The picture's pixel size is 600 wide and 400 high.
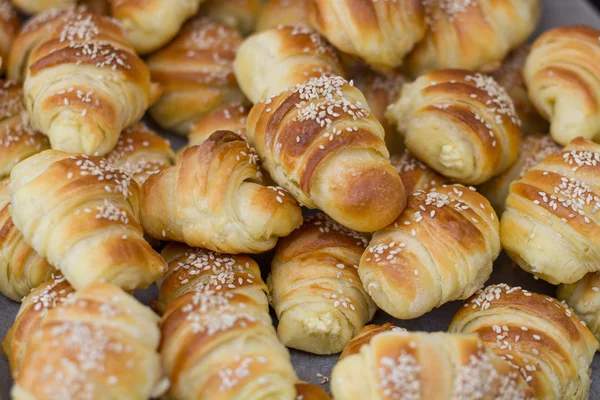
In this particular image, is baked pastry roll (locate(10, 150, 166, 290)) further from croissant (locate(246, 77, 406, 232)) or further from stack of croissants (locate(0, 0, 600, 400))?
croissant (locate(246, 77, 406, 232))

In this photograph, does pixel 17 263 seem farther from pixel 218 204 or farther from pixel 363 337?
pixel 363 337

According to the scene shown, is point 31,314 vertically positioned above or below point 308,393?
above

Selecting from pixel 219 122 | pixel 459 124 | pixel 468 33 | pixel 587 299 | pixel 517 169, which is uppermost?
pixel 468 33

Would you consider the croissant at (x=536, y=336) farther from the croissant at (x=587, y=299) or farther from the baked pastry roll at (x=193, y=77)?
the baked pastry roll at (x=193, y=77)

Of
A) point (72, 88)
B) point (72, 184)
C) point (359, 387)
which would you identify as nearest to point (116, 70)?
point (72, 88)

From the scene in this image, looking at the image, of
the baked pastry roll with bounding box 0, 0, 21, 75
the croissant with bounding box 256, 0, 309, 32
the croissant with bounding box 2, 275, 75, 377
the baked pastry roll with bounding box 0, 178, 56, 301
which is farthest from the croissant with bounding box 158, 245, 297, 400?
the baked pastry roll with bounding box 0, 0, 21, 75

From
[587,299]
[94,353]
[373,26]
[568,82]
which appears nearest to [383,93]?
A: [373,26]

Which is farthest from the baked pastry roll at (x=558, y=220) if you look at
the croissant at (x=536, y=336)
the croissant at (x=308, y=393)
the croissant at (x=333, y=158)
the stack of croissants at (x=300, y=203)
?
the croissant at (x=308, y=393)

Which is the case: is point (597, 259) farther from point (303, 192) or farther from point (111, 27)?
point (111, 27)
